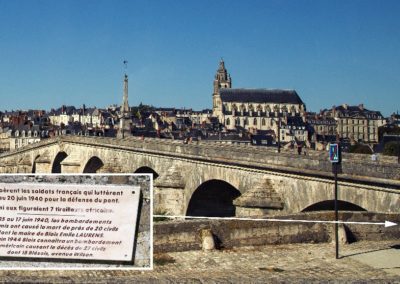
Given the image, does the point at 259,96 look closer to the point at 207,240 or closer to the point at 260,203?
the point at 260,203

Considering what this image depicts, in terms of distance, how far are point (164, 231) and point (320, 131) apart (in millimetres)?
118434

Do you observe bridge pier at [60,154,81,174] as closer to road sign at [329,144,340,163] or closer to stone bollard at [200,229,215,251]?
stone bollard at [200,229,215,251]

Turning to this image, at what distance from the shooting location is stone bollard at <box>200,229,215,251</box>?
12609mm

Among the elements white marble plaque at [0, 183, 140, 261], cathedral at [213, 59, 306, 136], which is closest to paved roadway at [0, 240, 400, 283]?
white marble plaque at [0, 183, 140, 261]

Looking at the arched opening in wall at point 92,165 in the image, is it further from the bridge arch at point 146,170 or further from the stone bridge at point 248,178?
the bridge arch at point 146,170

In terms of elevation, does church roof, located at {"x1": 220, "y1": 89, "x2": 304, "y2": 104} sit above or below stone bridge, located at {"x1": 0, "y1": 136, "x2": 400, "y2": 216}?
above

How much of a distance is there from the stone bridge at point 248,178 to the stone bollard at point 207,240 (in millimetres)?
4737

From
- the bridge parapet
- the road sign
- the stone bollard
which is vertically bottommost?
the stone bollard

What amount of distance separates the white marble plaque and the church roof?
435 ft

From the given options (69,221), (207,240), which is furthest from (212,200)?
(69,221)

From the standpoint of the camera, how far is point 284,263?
1148cm

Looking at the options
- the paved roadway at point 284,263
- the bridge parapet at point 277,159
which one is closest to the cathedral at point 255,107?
the bridge parapet at point 277,159

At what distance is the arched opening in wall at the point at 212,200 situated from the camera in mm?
26406

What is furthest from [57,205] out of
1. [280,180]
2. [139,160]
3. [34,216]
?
[139,160]
